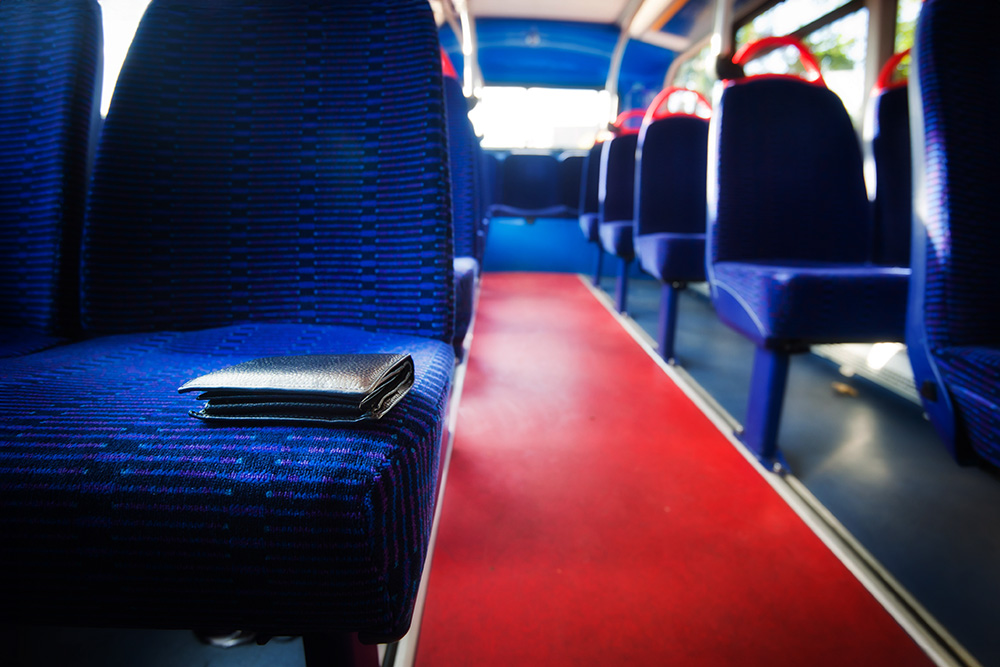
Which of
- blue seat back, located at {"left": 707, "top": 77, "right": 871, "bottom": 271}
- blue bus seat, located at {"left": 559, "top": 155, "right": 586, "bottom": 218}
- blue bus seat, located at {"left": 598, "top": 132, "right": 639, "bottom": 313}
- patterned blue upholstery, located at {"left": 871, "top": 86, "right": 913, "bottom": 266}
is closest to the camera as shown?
blue seat back, located at {"left": 707, "top": 77, "right": 871, "bottom": 271}

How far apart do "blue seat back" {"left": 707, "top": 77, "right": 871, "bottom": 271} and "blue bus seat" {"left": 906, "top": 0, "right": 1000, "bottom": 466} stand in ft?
2.47

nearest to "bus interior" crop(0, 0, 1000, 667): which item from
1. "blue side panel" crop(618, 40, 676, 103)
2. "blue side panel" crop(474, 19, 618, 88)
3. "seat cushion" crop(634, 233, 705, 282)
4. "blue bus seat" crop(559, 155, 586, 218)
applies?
"seat cushion" crop(634, 233, 705, 282)

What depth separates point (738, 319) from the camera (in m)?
1.42

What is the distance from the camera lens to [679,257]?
213 centimetres

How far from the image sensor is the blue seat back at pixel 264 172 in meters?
0.83

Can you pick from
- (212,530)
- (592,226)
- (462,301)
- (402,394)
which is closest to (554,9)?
(592,226)

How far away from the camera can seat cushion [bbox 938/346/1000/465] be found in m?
0.62

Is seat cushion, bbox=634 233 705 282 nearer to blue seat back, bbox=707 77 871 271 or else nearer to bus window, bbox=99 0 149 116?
blue seat back, bbox=707 77 871 271

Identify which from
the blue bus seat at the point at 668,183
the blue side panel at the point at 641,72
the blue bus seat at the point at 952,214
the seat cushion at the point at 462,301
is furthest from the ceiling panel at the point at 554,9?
the blue bus seat at the point at 952,214

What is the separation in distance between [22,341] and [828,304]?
1.71 m

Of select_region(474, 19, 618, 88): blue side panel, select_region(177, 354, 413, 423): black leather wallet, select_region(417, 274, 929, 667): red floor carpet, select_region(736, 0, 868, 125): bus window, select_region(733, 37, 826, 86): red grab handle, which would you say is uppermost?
select_region(474, 19, 618, 88): blue side panel

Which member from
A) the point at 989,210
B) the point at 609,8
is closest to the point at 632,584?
the point at 989,210

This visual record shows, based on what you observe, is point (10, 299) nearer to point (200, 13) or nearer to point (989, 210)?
point (200, 13)

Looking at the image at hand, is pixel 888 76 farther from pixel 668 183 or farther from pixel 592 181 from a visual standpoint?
pixel 592 181
